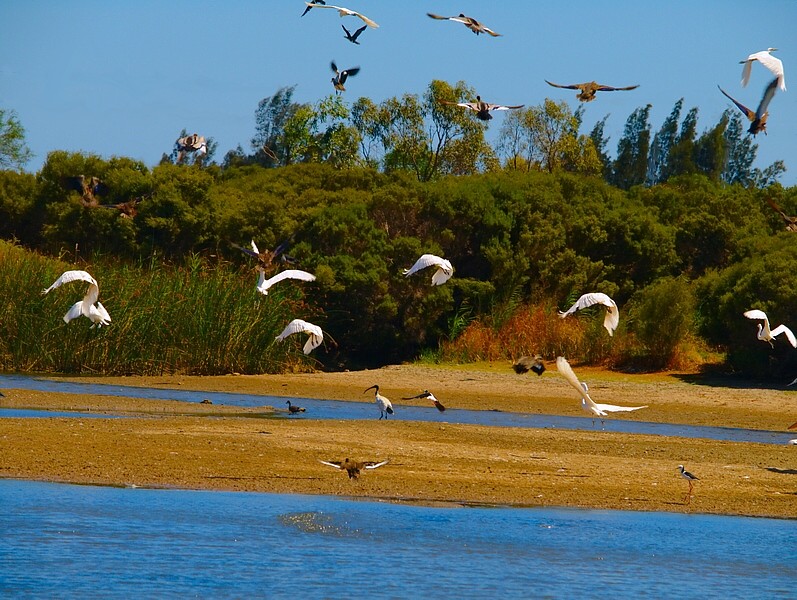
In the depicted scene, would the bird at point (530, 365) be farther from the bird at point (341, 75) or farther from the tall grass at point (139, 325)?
the tall grass at point (139, 325)

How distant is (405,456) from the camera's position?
1487cm

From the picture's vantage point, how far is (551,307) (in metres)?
30.4

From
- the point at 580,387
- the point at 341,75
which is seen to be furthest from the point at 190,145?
the point at 580,387

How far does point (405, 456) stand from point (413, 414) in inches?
249

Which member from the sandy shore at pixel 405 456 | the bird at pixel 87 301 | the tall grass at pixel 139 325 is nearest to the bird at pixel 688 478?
the sandy shore at pixel 405 456

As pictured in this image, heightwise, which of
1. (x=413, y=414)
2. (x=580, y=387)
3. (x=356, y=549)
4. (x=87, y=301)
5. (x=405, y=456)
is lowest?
(x=356, y=549)

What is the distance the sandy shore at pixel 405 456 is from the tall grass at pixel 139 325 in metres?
4.63

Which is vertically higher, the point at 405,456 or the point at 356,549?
the point at 405,456

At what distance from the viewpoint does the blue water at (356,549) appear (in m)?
9.56

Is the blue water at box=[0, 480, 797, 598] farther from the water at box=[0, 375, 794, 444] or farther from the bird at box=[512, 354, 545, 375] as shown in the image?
the water at box=[0, 375, 794, 444]

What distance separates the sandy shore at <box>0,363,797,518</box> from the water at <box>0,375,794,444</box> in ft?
1.79

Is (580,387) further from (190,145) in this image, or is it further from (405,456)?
(190,145)

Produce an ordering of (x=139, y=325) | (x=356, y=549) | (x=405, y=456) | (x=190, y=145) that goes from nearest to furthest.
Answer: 1. (x=356, y=549)
2. (x=405, y=456)
3. (x=190, y=145)
4. (x=139, y=325)

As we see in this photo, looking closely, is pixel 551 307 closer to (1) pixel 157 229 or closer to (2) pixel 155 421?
(1) pixel 157 229
